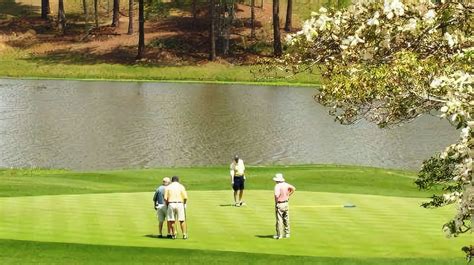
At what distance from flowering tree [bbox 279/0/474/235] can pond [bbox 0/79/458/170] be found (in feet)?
111

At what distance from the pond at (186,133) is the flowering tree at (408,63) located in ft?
111

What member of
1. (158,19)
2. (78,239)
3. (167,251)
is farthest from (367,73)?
(158,19)

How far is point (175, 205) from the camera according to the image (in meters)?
27.0

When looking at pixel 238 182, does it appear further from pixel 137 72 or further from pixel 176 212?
pixel 137 72

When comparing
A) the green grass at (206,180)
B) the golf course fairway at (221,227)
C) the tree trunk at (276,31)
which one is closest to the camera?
the golf course fairway at (221,227)

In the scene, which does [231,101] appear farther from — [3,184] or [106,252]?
[106,252]

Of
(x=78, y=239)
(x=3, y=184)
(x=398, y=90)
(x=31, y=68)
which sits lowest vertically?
(x=31, y=68)

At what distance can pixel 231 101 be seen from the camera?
8356 cm

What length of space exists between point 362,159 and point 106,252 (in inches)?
1293

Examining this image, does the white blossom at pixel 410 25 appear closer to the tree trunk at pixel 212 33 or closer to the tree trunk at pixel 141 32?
the tree trunk at pixel 212 33

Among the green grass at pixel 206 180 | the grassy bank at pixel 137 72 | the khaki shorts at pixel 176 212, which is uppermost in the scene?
the khaki shorts at pixel 176 212

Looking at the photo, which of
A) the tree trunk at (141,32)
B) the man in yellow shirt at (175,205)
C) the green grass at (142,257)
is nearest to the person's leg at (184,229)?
the man in yellow shirt at (175,205)

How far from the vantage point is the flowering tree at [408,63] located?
1223 cm

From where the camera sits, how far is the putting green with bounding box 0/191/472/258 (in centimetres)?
2527
